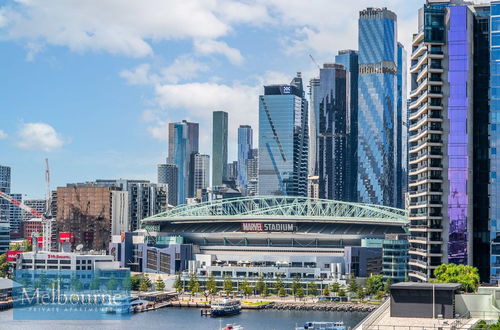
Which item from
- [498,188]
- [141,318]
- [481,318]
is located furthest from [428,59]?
[481,318]

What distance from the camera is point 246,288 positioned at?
17700 centimetres

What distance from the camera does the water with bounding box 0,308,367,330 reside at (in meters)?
135

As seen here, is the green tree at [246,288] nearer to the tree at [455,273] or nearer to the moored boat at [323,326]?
the moored boat at [323,326]

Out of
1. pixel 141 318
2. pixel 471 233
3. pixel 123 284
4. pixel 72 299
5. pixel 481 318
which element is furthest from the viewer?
pixel 123 284

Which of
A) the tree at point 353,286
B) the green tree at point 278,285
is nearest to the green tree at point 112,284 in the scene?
the green tree at point 278,285

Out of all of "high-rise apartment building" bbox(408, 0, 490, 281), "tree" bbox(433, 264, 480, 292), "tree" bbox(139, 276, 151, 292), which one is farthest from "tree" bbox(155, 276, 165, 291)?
"tree" bbox(433, 264, 480, 292)

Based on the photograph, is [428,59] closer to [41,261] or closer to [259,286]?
[259,286]

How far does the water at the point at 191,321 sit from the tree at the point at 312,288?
21.0m

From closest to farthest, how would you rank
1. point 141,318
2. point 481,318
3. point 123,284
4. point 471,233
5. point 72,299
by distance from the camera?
1. point 481,318
2. point 471,233
3. point 141,318
4. point 72,299
5. point 123,284

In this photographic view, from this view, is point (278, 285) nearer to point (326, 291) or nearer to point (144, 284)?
point (326, 291)

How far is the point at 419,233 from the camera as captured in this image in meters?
134

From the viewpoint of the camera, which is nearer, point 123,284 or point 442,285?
point 442,285

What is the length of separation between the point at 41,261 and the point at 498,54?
332 feet

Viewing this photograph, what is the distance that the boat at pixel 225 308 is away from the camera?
500 feet
